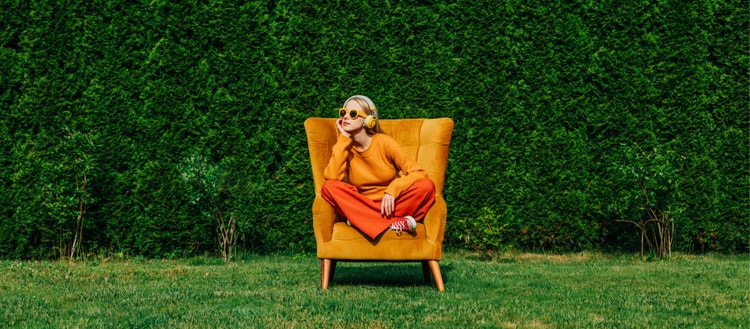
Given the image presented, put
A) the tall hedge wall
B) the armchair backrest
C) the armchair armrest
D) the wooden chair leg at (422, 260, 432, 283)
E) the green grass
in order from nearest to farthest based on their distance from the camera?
the green grass
the armchair armrest
the armchair backrest
the wooden chair leg at (422, 260, 432, 283)
the tall hedge wall

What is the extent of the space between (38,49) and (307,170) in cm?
288

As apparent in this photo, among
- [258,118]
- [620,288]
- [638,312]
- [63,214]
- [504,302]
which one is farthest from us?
[258,118]

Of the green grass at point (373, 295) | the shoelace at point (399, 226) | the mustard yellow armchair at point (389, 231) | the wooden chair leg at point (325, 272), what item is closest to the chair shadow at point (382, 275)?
the green grass at point (373, 295)

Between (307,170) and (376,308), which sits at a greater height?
(307,170)

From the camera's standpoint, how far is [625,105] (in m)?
7.37

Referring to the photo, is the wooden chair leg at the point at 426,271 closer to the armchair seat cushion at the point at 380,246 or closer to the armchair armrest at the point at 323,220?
the armchair seat cushion at the point at 380,246

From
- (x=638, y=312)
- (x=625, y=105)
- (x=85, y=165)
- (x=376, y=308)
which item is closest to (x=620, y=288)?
(x=638, y=312)

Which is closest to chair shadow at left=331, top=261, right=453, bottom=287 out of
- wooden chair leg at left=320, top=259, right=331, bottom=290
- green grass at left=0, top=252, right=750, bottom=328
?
green grass at left=0, top=252, right=750, bottom=328

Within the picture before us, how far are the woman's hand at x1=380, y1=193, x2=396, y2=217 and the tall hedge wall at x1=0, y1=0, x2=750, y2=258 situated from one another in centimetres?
232

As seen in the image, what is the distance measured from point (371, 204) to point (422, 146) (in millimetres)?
785

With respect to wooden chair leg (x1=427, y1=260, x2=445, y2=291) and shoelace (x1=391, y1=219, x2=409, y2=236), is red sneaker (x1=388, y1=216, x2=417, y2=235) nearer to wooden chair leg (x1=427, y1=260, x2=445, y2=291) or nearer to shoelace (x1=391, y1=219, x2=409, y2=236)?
shoelace (x1=391, y1=219, x2=409, y2=236)

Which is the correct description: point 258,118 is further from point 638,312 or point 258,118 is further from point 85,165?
point 638,312

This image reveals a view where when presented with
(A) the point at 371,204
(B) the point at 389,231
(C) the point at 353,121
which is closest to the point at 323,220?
(A) the point at 371,204

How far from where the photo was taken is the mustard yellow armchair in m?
4.80
